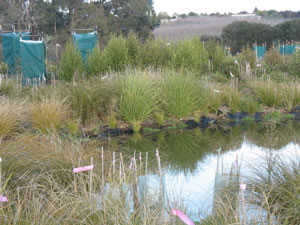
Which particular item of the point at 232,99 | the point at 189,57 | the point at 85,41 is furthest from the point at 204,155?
Answer: the point at 85,41

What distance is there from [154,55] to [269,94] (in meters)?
2.79

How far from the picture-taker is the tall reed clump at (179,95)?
8.00 meters

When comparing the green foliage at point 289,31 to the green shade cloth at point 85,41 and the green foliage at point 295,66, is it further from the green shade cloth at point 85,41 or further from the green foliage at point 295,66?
the green shade cloth at point 85,41

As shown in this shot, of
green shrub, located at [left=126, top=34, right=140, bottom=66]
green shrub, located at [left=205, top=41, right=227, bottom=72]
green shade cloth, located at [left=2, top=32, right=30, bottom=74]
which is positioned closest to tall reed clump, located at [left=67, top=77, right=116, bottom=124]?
green shrub, located at [left=126, top=34, right=140, bottom=66]

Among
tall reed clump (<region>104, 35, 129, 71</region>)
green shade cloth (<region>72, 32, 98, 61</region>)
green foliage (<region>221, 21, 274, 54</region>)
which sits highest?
green foliage (<region>221, 21, 274, 54</region>)

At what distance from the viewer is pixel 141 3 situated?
82.2 feet

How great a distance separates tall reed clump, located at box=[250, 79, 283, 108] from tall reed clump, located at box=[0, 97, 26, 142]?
4.71 meters

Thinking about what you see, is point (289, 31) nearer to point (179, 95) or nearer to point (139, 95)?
point (179, 95)

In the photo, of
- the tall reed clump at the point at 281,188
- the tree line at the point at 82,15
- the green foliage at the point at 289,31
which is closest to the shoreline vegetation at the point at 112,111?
the tall reed clump at the point at 281,188

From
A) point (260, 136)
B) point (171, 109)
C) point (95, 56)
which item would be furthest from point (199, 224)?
point (95, 56)

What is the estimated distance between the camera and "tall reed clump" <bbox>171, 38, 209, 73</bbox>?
10.4 meters

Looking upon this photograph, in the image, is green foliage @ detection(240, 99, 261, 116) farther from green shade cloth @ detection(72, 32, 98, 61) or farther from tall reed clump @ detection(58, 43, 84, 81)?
green shade cloth @ detection(72, 32, 98, 61)

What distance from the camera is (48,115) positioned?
669cm

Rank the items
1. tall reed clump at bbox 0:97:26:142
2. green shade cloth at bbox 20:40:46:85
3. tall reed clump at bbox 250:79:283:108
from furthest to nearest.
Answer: green shade cloth at bbox 20:40:46:85 → tall reed clump at bbox 250:79:283:108 → tall reed clump at bbox 0:97:26:142
